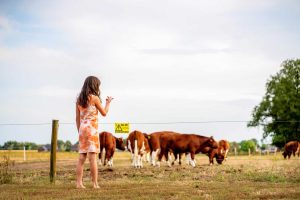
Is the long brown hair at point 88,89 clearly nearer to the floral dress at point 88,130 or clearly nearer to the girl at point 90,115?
the girl at point 90,115

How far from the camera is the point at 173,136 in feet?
90.0

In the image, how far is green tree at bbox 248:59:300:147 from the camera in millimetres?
63594

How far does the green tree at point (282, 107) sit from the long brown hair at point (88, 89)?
177 ft

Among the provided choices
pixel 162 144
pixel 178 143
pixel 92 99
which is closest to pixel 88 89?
pixel 92 99

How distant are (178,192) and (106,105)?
2.53 meters

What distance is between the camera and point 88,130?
11.6m

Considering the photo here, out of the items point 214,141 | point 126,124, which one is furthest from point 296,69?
point 126,124

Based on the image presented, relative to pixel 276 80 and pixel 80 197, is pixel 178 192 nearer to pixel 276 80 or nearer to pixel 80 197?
pixel 80 197

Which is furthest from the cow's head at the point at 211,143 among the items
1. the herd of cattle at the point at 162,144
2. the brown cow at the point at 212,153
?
the brown cow at the point at 212,153

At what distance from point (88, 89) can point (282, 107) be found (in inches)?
2231

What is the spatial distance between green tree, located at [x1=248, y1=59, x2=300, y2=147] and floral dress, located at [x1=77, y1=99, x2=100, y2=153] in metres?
53.7

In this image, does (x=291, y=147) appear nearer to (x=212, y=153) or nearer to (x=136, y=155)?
(x=212, y=153)

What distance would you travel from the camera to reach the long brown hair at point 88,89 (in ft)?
38.1

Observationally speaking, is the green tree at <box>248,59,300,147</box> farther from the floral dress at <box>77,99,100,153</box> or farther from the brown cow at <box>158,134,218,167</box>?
the floral dress at <box>77,99,100,153</box>
